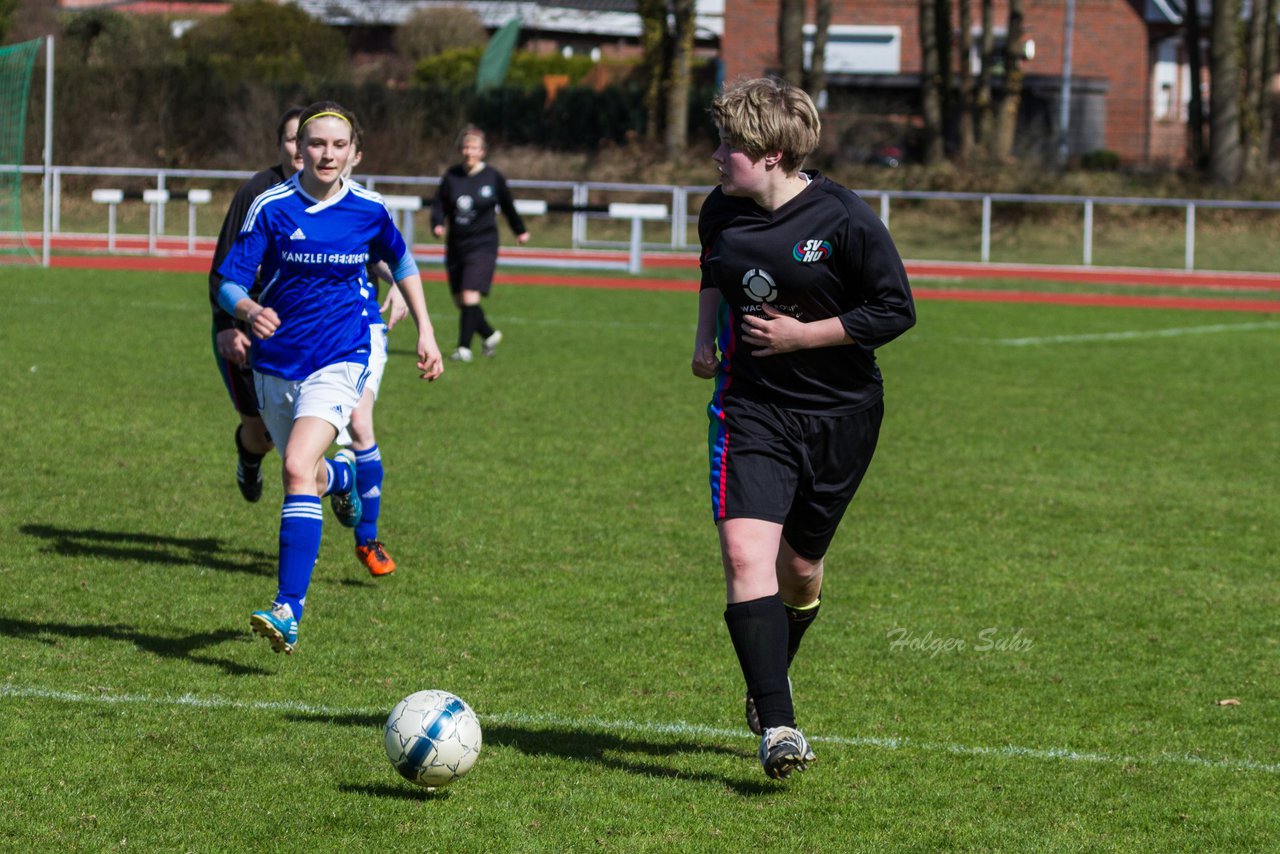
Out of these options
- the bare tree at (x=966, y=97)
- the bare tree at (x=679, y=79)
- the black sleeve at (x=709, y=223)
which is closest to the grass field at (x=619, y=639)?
the black sleeve at (x=709, y=223)

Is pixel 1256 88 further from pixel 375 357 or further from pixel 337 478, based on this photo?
pixel 375 357

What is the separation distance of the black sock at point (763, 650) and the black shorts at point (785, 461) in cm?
25

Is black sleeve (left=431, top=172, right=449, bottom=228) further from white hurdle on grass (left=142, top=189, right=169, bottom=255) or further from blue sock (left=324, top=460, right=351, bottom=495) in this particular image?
white hurdle on grass (left=142, top=189, right=169, bottom=255)

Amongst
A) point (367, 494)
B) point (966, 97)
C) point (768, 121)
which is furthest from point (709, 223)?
point (966, 97)

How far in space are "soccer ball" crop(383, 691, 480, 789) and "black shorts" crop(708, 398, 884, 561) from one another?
918mm

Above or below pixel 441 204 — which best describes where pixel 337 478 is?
below

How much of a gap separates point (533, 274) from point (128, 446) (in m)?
16.6

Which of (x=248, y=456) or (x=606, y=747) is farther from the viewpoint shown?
(x=248, y=456)

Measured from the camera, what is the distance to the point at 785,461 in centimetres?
468

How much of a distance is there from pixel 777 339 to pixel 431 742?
1.43 metres

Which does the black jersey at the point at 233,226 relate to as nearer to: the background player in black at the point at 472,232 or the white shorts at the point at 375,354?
the white shorts at the point at 375,354

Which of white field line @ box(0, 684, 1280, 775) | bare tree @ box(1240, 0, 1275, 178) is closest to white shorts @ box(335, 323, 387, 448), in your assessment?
white field line @ box(0, 684, 1280, 775)

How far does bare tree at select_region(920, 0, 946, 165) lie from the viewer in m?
38.7

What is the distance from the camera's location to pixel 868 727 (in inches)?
208
